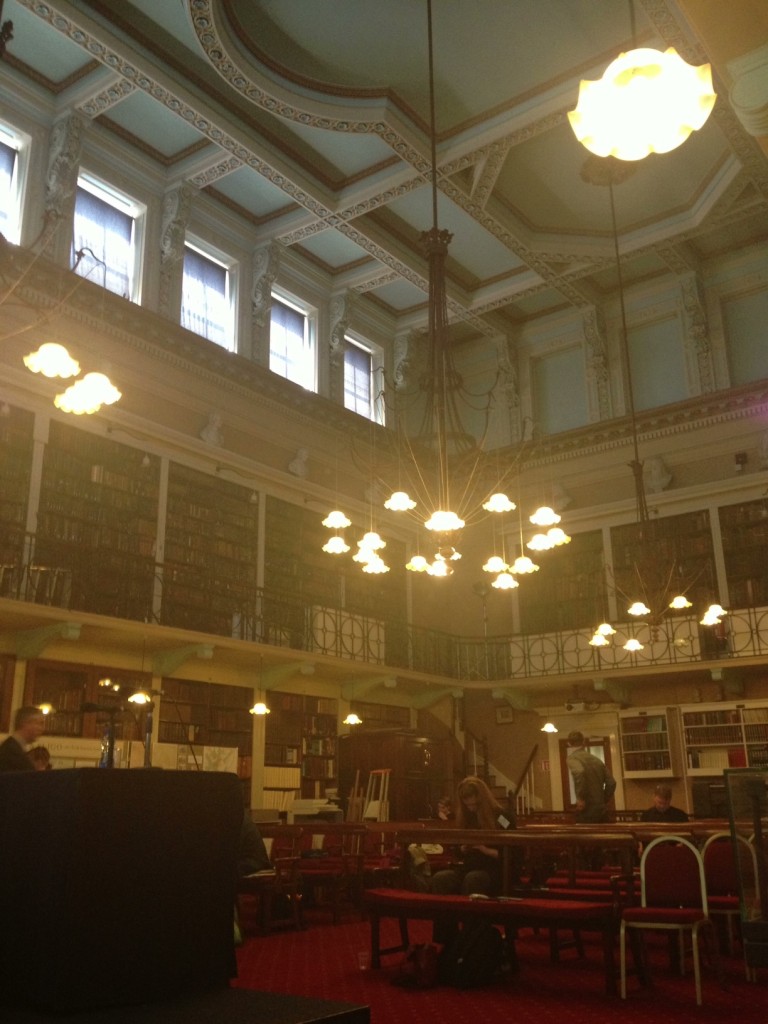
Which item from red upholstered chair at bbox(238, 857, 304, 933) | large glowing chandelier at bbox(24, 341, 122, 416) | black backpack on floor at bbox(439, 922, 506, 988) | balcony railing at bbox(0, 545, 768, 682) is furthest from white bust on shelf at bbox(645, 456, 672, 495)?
large glowing chandelier at bbox(24, 341, 122, 416)

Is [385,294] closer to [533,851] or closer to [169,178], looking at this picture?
[169,178]

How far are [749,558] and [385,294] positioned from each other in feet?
22.4

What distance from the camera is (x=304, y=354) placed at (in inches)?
541

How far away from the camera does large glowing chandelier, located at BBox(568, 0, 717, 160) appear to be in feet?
8.09

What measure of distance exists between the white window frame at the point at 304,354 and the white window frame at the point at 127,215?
2367mm

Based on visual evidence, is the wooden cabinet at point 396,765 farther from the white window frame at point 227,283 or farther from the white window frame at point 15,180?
the white window frame at point 15,180

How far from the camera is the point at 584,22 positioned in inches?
363

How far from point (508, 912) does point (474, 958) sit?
39 centimetres

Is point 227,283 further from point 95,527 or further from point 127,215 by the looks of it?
point 95,527

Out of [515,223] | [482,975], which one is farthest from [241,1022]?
[515,223]

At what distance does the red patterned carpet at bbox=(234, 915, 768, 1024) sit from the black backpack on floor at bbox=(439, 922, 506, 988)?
66 millimetres

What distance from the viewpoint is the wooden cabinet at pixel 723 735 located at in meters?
12.0

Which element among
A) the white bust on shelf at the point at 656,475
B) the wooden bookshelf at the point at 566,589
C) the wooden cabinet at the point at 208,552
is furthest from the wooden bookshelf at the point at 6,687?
the white bust on shelf at the point at 656,475

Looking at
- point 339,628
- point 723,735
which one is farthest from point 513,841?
point 723,735
